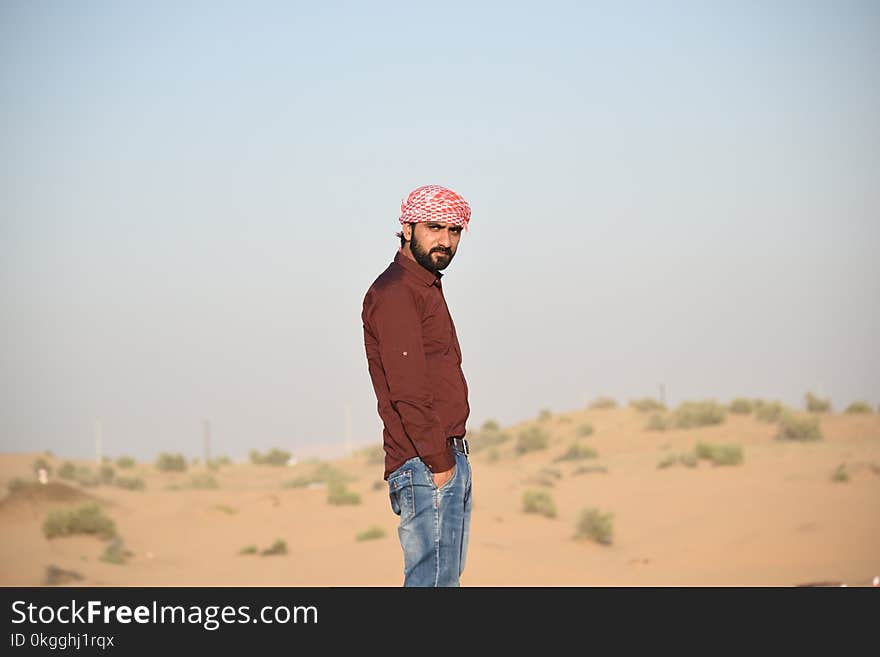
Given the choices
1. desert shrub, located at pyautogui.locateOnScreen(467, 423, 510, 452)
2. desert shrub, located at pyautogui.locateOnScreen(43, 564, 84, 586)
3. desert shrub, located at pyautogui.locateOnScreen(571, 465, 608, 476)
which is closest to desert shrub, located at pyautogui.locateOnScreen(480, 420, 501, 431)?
desert shrub, located at pyautogui.locateOnScreen(467, 423, 510, 452)

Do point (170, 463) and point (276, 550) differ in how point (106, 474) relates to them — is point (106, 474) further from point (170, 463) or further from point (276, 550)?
point (276, 550)

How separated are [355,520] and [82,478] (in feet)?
48.2

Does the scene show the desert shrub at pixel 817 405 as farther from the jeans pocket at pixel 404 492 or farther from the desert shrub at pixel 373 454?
the jeans pocket at pixel 404 492

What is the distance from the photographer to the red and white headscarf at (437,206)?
5492 mm

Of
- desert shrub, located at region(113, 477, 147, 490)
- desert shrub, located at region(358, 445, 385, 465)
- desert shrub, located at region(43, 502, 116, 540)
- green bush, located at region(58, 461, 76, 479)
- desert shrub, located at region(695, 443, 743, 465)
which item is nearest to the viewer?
desert shrub, located at region(43, 502, 116, 540)

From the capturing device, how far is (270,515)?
81.2 feet

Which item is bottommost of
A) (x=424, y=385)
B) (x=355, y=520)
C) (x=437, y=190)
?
(x=424, y=385)

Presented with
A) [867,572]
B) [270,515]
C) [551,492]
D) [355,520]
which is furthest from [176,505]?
[867,572]

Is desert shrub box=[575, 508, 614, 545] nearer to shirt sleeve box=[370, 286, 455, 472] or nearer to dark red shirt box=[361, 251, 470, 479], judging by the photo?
dark red shirt box=[361, 251, 470, 479]

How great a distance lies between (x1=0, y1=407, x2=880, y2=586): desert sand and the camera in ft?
61.4

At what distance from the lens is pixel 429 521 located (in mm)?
5395

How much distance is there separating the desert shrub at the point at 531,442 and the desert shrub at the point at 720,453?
9.60 meters

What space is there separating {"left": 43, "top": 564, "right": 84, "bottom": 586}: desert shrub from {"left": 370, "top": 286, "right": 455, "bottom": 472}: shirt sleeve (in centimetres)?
1426

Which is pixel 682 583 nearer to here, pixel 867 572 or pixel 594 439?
pixel 867 572
